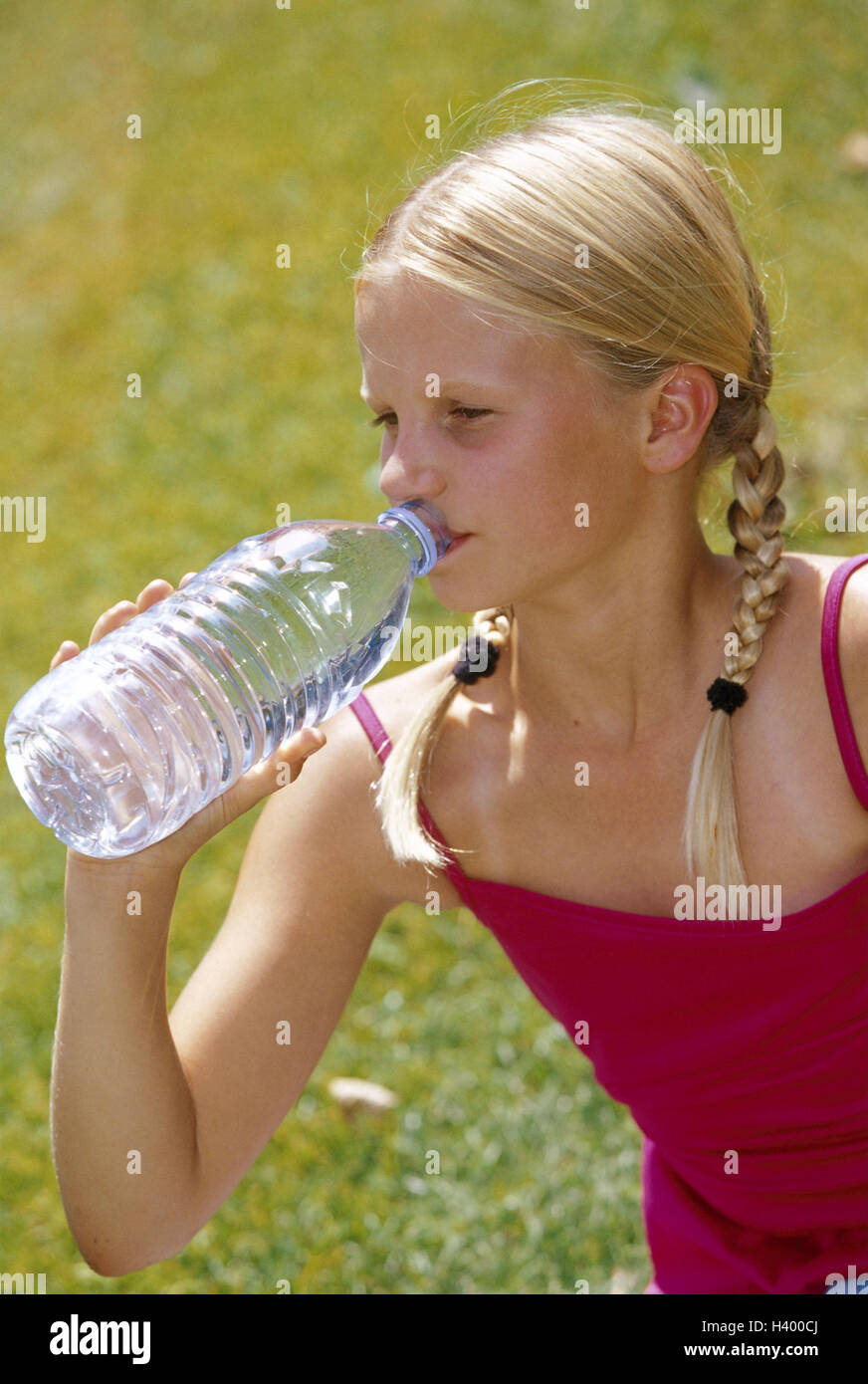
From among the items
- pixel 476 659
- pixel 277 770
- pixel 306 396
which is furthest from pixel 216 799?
pixel 306 396

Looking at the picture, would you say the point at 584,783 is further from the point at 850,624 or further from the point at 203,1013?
the point at 203,1013

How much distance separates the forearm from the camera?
6.75 ft

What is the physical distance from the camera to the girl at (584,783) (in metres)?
2.07

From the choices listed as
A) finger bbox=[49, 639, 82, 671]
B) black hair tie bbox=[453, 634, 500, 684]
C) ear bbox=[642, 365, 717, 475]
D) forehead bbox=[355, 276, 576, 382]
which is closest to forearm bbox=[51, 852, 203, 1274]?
finger bbox=[49, 639, 82, 671]

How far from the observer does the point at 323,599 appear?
7.59 feet

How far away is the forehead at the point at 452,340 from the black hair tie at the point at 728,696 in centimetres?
54

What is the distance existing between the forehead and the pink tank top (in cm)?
58

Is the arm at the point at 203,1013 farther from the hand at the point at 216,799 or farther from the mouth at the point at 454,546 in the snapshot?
the mouth at the point at 454,546

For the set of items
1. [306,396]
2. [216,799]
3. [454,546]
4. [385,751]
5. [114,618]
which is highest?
[306,396]

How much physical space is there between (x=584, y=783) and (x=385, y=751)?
0.32 meters

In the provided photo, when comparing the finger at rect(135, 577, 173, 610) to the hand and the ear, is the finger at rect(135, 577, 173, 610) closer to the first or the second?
the hand

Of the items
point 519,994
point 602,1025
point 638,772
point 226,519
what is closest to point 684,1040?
point 602,1025

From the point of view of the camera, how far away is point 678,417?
2.23 metres
